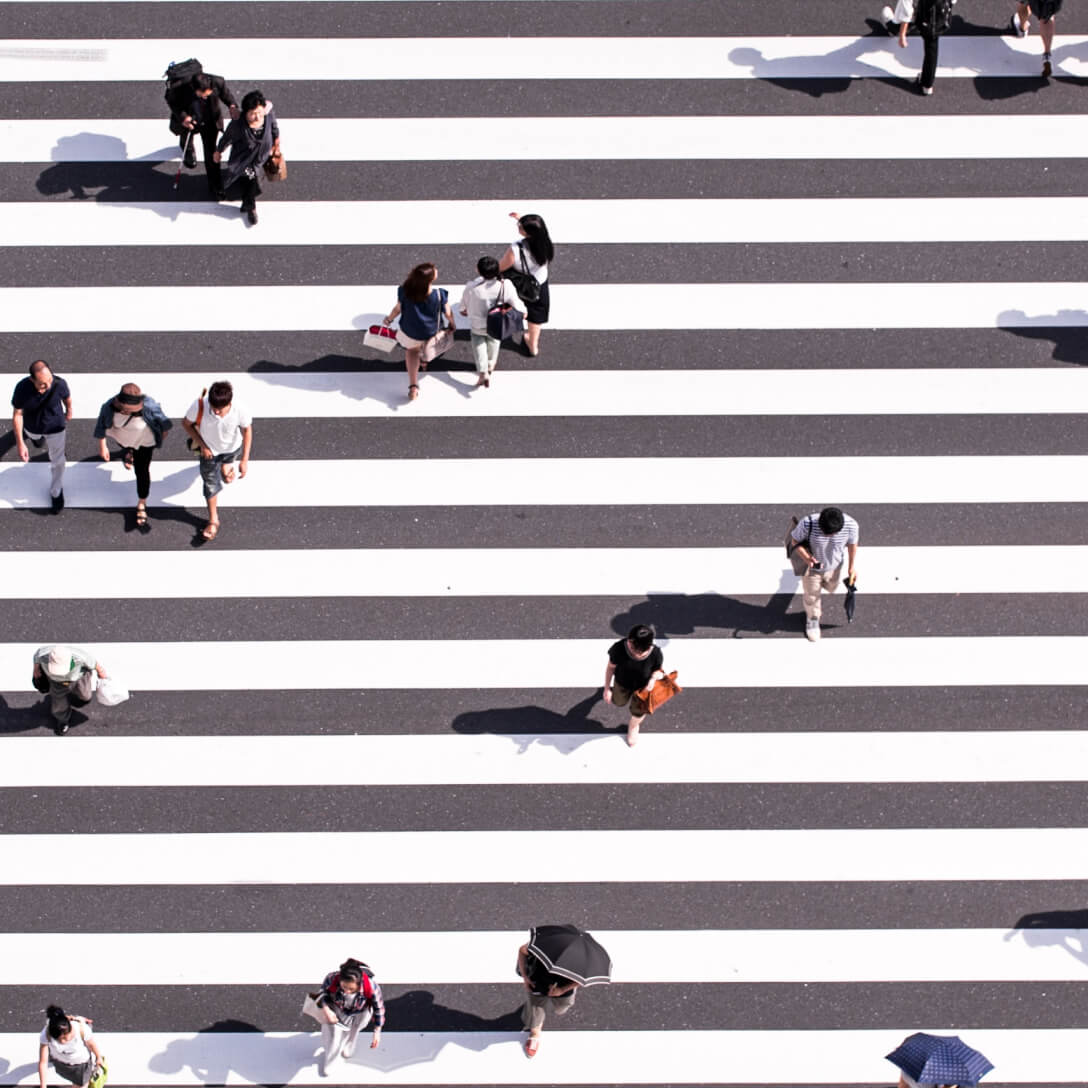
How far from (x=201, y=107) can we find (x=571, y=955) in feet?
23.6

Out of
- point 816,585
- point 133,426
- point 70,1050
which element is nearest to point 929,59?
point 816,585

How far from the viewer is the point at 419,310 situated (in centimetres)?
1156

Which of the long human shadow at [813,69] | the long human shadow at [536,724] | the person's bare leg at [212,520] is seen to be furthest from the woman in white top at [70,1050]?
the long human shadow at [813,69]

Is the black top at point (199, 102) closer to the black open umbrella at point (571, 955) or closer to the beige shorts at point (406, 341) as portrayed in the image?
the beige shorts at point (406, 341)

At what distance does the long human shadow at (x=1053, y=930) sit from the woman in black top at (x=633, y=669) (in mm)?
3185

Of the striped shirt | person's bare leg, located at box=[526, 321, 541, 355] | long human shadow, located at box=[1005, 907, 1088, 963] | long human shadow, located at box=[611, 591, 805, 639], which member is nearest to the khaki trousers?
the striped shirt

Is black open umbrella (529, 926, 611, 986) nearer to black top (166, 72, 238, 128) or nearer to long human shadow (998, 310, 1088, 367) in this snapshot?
long human shadow (998, 310, 1088, 367)

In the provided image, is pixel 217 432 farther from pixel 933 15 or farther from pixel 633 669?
pixel 933 15

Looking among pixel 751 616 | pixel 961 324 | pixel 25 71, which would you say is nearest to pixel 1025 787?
pixel 751 616

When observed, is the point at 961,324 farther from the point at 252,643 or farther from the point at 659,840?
the point at 252,643

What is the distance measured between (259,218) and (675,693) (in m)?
5.39

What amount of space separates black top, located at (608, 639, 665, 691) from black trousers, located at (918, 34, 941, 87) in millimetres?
5889

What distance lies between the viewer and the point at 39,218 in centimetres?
1270

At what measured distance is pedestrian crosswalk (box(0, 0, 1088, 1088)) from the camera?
35.7 ft
